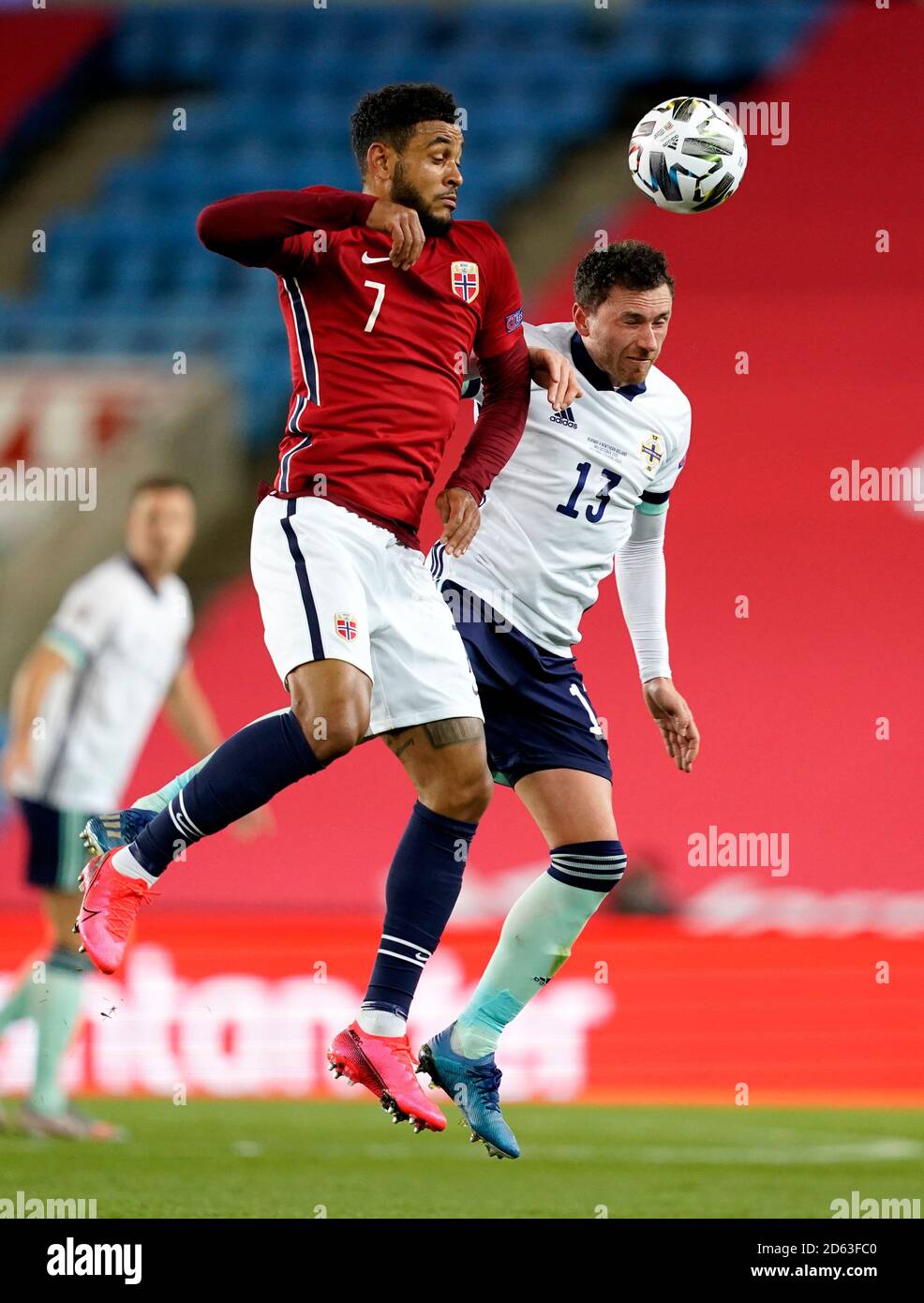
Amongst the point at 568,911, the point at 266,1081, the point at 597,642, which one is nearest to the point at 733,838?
the point at 597,642

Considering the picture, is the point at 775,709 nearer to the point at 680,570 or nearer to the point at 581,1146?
the point at 680,570

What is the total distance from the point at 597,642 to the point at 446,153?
713cm

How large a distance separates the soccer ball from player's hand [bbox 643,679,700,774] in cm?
125

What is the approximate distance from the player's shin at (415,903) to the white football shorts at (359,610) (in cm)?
29

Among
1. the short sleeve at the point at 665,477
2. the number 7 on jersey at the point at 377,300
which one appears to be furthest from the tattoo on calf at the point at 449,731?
the short sleeve at the point at 665,477

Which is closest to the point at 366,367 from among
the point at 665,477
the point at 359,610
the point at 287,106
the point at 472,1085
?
the point at 359,610

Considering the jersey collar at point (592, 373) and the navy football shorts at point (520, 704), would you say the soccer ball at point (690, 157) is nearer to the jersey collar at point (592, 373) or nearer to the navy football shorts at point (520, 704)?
the jersey collar at point (592, 373)

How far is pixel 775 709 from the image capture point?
11.2 m

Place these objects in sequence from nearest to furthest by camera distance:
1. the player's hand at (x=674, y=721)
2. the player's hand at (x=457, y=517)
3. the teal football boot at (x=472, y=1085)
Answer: the player's hand at (x=457, y=517) < the teal football boot at (x=472, y=1085) < the player's hand at (x=674, y=721)

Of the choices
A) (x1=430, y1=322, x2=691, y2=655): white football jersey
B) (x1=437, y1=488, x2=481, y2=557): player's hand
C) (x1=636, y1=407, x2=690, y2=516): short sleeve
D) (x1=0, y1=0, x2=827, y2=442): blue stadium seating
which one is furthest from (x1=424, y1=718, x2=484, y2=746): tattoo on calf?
(x1=0, y1=0, x2=827, y2=442): blue stadium seating

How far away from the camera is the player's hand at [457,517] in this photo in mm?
4262

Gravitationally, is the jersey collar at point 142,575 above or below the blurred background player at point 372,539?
above

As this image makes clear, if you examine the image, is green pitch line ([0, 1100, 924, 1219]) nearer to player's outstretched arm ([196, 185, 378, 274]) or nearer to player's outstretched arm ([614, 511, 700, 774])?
player's outstretched arm ([614, 511, 700, 774])

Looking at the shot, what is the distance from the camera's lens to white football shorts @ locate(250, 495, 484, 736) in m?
4.03
